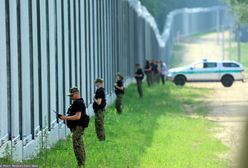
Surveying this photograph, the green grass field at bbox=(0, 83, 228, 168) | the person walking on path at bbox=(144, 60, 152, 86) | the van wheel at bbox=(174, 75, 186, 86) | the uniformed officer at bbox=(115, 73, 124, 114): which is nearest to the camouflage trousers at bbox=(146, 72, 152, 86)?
the person walking on path at bbox=(144, 60, 152, 86)

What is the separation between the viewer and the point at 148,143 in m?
20.1

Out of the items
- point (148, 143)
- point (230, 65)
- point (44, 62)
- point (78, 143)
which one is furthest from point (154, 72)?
point (78, 143)

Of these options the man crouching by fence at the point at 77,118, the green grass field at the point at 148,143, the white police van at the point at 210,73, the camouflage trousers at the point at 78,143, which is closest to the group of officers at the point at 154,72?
the white police van at the point at 210,73

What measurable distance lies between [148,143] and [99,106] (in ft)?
5.00

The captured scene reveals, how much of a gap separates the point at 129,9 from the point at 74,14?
26948 mm

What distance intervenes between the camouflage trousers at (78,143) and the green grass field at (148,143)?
0.33 metres

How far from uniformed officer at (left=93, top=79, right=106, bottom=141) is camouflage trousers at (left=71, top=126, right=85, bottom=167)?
4.96m

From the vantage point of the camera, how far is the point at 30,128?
632 inches

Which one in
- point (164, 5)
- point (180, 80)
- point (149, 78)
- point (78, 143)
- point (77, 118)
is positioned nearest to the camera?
point (77, 118)

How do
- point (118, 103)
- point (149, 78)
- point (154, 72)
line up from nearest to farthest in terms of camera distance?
point (118, 103)
point (149, 78)
point (154, 72)

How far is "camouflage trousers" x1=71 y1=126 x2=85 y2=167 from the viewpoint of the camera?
13.9 m

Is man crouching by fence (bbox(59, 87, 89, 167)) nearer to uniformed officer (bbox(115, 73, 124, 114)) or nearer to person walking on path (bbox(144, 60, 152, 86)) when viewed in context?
uniformed officer (bbox(115, 73, 124, 114))

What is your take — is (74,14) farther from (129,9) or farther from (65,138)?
(129,9)

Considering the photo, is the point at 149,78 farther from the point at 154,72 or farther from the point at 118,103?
the point at 118,103
